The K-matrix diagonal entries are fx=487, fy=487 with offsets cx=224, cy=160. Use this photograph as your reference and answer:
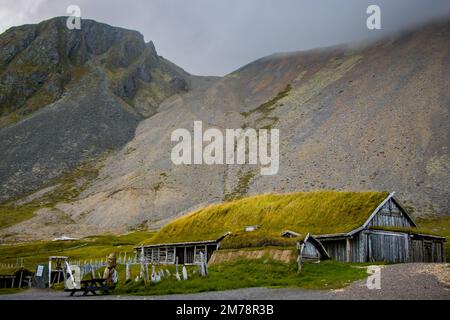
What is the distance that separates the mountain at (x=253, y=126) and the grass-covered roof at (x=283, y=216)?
113 feet

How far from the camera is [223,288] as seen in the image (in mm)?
24516

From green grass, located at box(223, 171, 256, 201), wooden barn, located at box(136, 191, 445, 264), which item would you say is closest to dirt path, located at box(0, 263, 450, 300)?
wooden barn, located at box(136, 191, 445, 264)

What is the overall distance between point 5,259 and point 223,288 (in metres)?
55.3

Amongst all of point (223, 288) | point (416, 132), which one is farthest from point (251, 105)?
point (223, 288)

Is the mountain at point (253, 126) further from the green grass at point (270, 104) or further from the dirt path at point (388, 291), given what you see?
the dirt path at point (388, 291)

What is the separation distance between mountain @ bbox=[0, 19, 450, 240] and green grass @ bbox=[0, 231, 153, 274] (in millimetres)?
13146

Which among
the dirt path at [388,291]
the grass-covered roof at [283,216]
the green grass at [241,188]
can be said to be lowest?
the dirt path at [388,291]

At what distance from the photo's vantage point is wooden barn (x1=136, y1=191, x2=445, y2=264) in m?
35.9

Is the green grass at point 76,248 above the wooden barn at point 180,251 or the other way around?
the other way around

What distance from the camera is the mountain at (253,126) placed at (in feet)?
294

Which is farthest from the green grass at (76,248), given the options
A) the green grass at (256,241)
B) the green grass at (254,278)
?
the green grass at (254,278)

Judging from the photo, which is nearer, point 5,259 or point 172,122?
point 5,259

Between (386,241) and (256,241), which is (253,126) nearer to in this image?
(386,241)
